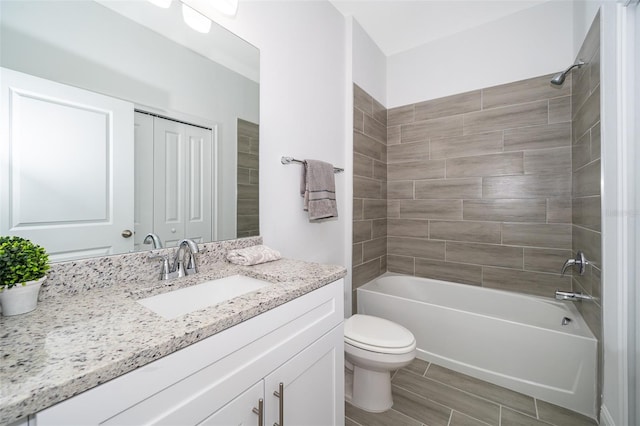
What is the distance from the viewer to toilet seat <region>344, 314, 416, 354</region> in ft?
4.77

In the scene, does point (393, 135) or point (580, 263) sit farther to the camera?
point (393, 135)

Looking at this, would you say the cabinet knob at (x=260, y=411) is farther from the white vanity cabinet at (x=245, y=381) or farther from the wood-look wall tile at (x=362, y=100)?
the wood-look wall tile at (x=362, y=100)

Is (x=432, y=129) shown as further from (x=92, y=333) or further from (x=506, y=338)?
(x=92, y=333)

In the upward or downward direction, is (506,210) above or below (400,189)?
below

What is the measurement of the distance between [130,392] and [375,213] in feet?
7.65

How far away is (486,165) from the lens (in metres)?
2.32

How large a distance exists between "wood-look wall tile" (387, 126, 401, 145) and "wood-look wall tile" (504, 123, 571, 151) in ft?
3.08

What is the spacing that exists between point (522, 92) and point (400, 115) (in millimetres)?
1013

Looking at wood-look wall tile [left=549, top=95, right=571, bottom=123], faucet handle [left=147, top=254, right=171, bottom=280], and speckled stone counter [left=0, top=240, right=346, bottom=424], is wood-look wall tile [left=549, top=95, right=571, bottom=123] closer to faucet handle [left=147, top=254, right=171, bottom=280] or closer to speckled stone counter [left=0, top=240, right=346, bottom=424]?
speckled stone counter [left=0, top=240, right=346, bottom=424]

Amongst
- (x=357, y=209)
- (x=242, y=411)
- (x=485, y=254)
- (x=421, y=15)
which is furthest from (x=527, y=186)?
(x=242, y=411)

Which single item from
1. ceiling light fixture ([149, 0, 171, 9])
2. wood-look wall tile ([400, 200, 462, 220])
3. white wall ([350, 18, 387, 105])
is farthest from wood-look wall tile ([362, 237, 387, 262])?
ceiling light fixture ([149, 0, 171, 9])

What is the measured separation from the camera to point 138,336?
56 cm

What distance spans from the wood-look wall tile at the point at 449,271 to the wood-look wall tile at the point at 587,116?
4.10ft

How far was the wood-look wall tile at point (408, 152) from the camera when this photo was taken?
262 centimetres
